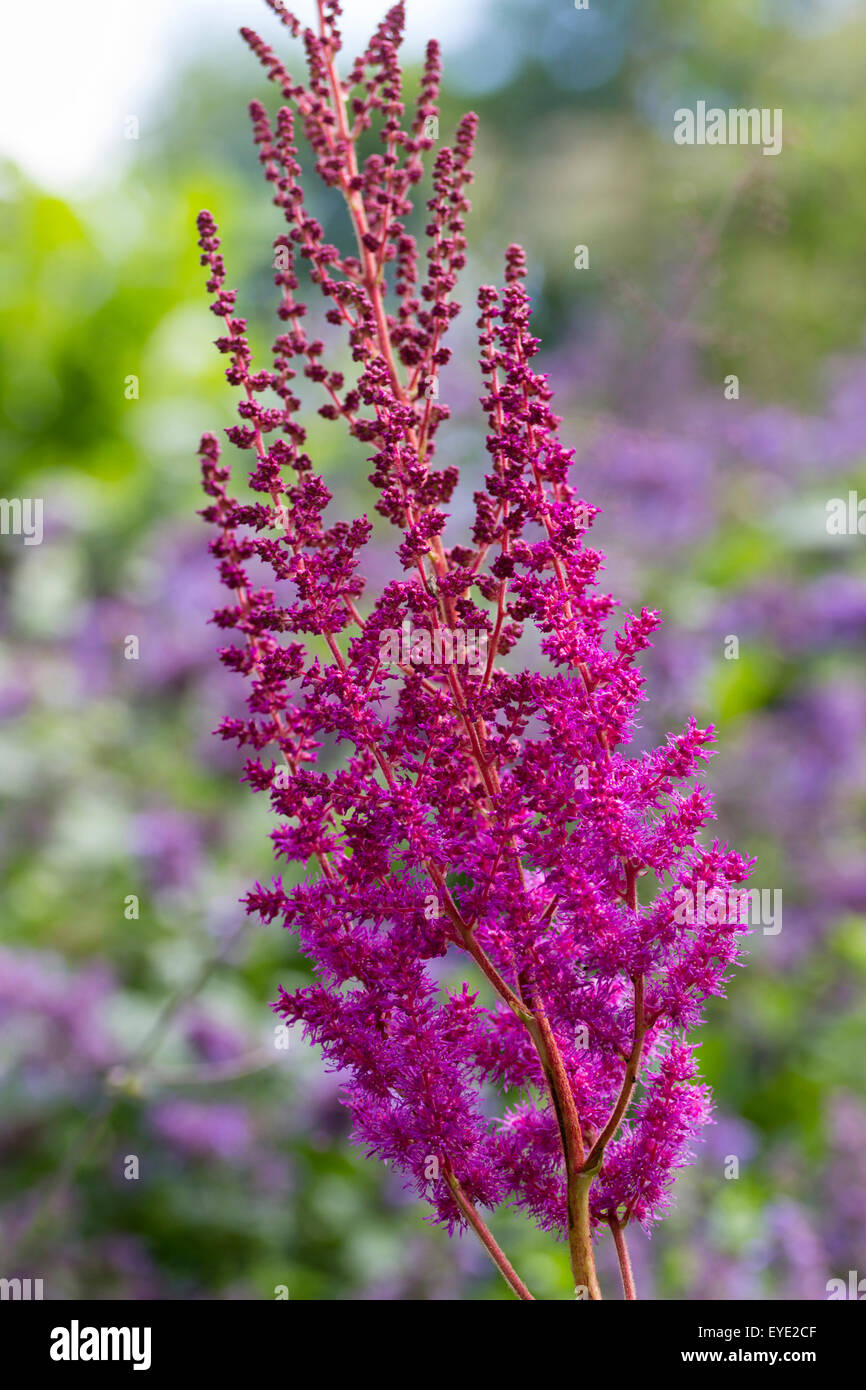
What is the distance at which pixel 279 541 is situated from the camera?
0.78m

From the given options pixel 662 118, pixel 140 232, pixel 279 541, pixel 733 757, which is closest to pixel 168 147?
pixel 662 118

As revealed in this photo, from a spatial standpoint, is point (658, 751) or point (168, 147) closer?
point (658, 751)

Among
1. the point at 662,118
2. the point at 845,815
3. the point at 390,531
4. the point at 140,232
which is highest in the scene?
the point at 662,118

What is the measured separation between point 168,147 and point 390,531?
14.0 m

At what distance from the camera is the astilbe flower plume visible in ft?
2.46

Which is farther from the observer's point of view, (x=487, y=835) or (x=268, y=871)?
(x=268, y=871)

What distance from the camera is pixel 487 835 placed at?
76 cm

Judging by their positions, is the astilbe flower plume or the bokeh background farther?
the bokeh background

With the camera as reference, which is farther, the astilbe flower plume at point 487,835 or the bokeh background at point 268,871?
the bokeh background at point 268,871

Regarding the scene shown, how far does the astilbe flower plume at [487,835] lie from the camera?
75 centimetres
